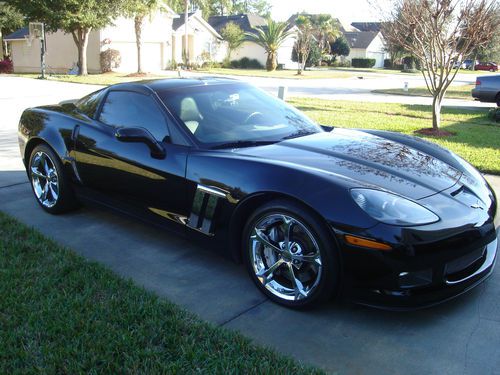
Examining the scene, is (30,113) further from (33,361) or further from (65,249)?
(33,361)

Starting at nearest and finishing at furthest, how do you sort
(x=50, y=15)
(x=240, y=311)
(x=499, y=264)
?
1. (x=240, y=311)
2. (x=499, y=264)
3. (x=50, y=15)

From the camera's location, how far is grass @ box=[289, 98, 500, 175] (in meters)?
7.78

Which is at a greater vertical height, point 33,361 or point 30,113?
point 30,113

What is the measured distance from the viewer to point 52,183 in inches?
187

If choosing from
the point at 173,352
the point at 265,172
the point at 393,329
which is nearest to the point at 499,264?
the point at 393,329

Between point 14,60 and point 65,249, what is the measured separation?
41.6 m

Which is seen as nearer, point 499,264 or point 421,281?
point 421,281

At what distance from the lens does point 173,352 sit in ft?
8.25

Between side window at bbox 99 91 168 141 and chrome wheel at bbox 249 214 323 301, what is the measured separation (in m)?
1.21

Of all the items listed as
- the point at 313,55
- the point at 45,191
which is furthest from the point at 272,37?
the point at 45,191

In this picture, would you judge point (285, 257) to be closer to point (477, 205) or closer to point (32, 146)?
point (477, 205)

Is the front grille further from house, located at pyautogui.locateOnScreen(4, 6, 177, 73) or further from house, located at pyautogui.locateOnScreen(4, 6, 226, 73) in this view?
house, located at pyautogui.locateOnScreen(4, 6, 177, 73)

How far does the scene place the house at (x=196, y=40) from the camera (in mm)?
43812

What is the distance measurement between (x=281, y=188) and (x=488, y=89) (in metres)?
13.7
